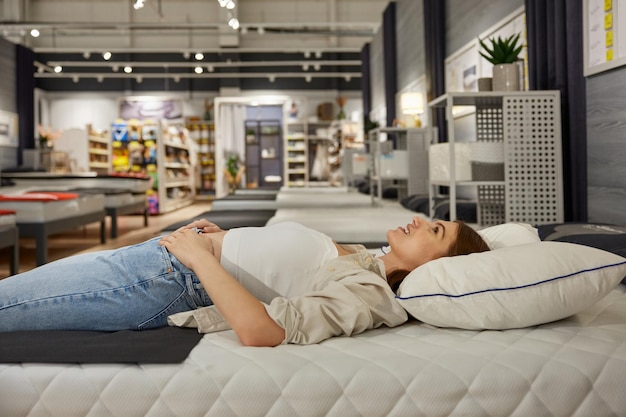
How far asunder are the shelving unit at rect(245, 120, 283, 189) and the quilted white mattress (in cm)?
1416

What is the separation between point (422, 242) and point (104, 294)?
86 cm

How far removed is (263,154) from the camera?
15430 mm

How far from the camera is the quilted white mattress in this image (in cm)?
128

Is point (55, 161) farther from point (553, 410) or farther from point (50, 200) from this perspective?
point (553, 410)

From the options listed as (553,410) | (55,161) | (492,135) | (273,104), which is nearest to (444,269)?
(553,410)

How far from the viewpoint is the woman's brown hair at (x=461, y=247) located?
1736 millimetres

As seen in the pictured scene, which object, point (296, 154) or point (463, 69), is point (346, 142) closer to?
point (296, 154)

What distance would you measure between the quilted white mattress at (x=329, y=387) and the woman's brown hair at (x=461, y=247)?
0.41m

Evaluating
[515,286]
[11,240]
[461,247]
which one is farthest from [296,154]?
[515,286]

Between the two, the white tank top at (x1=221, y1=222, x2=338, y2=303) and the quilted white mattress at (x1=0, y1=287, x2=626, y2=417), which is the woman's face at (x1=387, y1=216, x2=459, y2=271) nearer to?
the white tank top at (x1=221, y1=222, x2=338, y2=303)

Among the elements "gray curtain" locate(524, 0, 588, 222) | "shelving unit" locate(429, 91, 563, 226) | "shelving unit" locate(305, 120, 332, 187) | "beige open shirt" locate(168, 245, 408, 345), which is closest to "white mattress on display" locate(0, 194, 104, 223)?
"shelving unit" locate(429, 91, 563, 226)

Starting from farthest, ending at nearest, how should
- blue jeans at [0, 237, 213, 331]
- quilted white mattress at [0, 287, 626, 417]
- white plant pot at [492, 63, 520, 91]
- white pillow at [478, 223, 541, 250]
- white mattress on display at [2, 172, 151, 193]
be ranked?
1. white mattress on display at [2, 172, 151, 193]
2. white plant pot at [492, 63, 520, 91]
3. white pillow at [478, 223, 541, 250]
4. blue jeans at [0, 237, 213, 331]
5. quilted white mattress at [0, 287, 626, 417]

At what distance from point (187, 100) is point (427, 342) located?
1459cm

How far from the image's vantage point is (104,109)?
1521 centimetres
